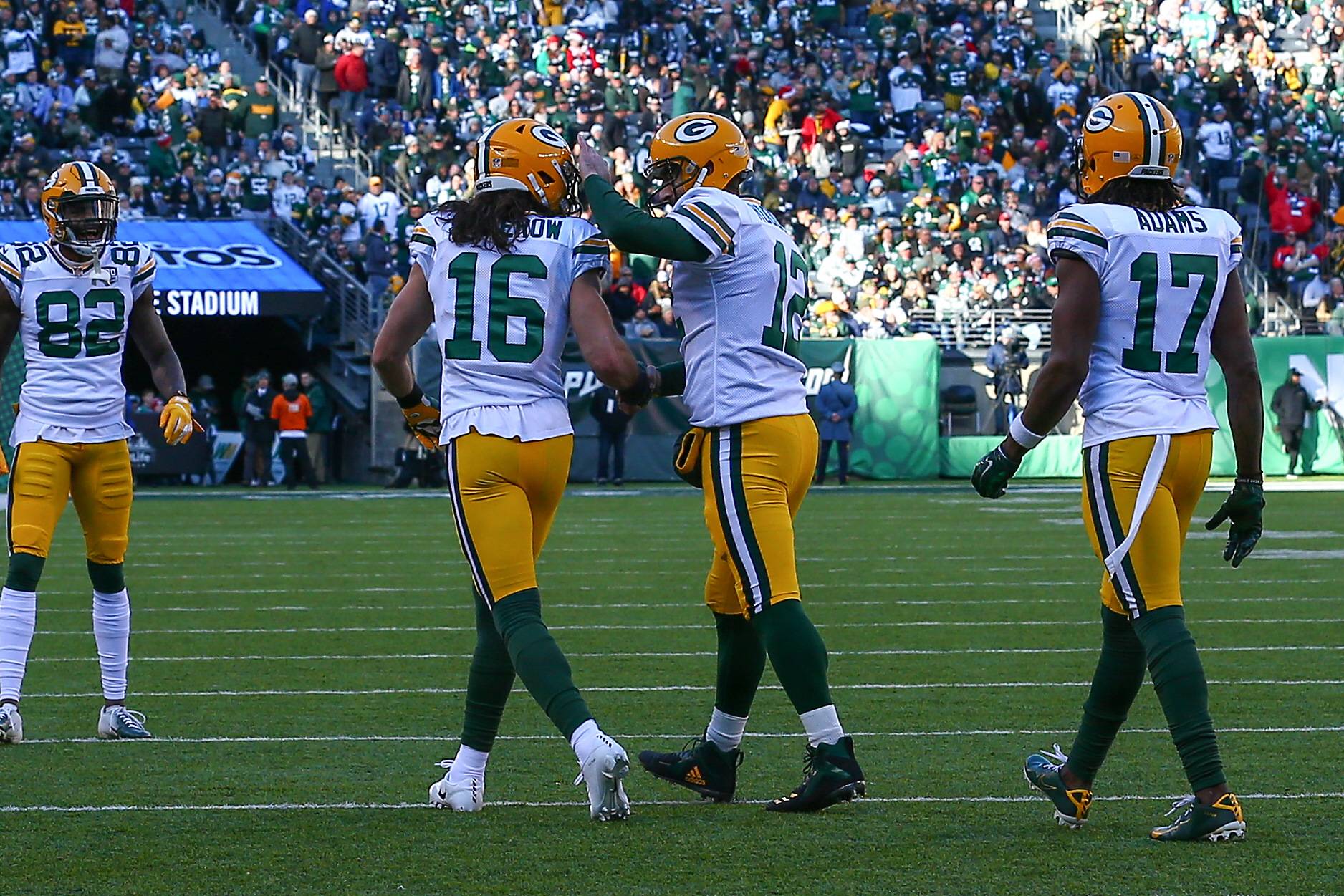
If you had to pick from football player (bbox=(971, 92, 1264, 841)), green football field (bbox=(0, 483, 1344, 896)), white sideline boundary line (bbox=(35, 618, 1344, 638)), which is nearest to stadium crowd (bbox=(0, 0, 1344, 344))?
green football field (bbox=(0, 483, 1344, 896))

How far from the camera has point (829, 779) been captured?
15.6 ft

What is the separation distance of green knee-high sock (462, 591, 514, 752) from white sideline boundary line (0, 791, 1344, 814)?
0.66 ft

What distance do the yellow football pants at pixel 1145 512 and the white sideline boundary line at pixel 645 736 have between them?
1573 millimetres

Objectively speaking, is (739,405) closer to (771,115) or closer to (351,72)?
(351,72)

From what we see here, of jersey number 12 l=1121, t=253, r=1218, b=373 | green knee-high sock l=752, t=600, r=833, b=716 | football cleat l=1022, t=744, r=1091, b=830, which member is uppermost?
jersey number 12 l=1121, t=253, r=1218, b=373

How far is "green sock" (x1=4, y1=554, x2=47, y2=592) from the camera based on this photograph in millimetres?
6324

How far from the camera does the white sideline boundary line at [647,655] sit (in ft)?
26.7

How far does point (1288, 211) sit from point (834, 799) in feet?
80.2

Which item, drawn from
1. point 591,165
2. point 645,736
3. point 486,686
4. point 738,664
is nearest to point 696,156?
point 591,165

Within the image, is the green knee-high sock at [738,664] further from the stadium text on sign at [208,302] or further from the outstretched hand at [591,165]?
the stadium text on sign at [208,302]

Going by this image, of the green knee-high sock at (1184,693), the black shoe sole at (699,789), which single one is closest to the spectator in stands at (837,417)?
the black shoe sole at (699,789)

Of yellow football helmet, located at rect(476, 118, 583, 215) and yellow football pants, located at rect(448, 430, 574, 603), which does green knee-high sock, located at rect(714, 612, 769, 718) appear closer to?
yellow football pants, located at rect(448, 430, 574, 603)

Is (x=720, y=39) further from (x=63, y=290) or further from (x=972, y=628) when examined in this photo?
(x=63, y=290)

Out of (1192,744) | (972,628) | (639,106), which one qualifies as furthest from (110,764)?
(639,106)
